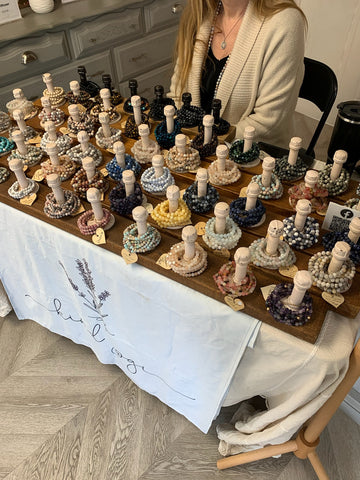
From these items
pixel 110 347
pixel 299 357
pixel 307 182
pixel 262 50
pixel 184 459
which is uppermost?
pixel 262 50

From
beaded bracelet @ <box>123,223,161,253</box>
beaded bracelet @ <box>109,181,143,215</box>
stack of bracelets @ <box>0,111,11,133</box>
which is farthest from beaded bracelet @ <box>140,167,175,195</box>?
stack of bracelets @ <box>0,111,11,133</box>

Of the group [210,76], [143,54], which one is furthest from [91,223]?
[143,54]

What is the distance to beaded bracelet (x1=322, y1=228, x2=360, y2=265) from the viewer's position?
30.5 inches

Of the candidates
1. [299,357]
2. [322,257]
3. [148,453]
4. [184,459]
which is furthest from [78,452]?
[322,257]

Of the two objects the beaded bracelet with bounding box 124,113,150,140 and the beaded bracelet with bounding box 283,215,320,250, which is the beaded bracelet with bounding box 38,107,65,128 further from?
the beaded bracelet with bounding box 283,215,320,250

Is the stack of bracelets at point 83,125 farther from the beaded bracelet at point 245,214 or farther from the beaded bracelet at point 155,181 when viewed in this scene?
the beaded bracelet at point 245,214

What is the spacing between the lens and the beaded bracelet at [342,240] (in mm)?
774

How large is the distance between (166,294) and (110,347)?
49 centimetres

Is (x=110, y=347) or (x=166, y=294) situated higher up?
(x=166, y=294)

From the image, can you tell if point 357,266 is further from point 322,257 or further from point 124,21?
point 124,21

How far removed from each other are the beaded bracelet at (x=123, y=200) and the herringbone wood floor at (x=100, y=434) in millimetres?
734

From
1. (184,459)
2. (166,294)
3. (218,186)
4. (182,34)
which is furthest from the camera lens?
(182,34)

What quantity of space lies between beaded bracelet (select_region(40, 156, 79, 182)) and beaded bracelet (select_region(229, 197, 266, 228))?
0.46m

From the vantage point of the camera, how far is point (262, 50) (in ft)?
4.05
